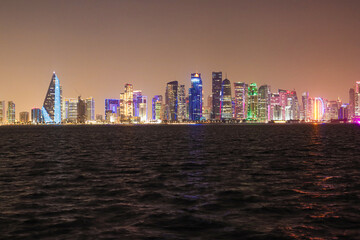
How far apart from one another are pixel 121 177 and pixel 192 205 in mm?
12739

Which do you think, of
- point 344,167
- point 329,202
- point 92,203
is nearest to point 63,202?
point 92,203

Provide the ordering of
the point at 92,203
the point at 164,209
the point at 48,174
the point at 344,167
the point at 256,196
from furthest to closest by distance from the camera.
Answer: the point at 344,167 < the point at 48,174 < the point at 256,196 < the point at 92,203 < the point at 164,209

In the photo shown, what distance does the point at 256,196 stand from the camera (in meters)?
24.5

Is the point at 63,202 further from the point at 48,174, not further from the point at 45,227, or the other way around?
the point at 48,174

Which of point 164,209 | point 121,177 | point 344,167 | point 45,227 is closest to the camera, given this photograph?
point 45,227

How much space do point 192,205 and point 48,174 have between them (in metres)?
19.4

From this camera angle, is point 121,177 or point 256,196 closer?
point 256,196

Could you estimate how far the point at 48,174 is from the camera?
3581 centimetres

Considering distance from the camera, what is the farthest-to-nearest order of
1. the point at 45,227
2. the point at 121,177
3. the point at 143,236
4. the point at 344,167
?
the point at 344,167 → the point at 121,177 → the point at 45,227 → the point at 143,236

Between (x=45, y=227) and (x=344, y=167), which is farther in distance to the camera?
(x=344, y=167)

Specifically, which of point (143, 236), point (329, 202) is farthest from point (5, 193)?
point (329, 202)

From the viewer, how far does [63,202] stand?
76.0ft

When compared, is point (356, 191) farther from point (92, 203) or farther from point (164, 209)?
point (92, 203)

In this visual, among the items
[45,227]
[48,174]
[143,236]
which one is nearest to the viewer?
[143,236]
